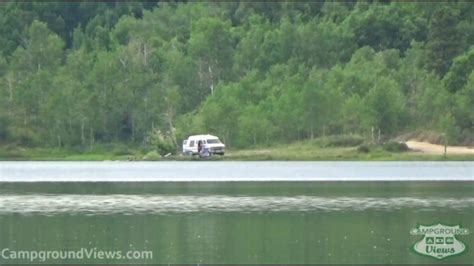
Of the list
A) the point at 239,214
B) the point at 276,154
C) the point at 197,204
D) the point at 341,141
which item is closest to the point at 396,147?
the point at 341,141

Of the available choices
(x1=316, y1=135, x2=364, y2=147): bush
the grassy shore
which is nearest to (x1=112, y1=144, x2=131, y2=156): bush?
the grassy shore

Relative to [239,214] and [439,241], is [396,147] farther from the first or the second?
[439,241]

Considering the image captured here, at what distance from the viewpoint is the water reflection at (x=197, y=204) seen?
58438 mm

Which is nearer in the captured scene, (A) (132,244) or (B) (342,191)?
(A) (132,244)

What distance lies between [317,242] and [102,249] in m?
7.00

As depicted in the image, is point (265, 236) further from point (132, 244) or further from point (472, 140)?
point (472, 140)

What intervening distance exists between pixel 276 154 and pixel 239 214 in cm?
7188

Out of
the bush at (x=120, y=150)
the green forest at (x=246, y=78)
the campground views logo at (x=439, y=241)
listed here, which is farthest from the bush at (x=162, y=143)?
the campground views logo at (x=439, y=241)

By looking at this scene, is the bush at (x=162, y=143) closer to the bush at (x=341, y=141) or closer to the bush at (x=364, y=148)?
the bush at (x=341, y=141)

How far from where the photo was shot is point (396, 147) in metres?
125

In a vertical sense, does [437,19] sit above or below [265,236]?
above

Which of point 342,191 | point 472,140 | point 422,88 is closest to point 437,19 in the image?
point 422,88

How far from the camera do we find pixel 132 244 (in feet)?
149

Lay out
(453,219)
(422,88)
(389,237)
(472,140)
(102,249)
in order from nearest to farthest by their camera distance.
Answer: (102,249)
(389,237)
(453,219)
(472,140)
(422,88)
